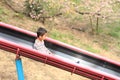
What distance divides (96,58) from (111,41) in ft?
16.0

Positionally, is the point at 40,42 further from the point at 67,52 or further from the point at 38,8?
the point at 38,8

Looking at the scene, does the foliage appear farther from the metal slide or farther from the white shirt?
Answer: the white shirt

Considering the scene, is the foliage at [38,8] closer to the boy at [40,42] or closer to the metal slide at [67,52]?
the metal slide at [67,52]

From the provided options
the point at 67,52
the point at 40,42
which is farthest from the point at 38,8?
the point at 40,42

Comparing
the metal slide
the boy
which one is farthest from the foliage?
the boy

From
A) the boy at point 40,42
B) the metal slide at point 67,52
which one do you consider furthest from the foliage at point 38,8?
the boy at point 40,42

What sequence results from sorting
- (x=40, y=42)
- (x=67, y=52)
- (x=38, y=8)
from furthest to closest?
1. (x=38, y=8)
2. (x=67, y=52)
3. (x=40, y=42)

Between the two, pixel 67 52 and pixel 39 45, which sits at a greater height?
pixel 39 45

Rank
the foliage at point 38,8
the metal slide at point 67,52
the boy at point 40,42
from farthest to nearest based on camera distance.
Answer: the foliage at point 38,8
the metal slide at point 67,52
the boy at point 40,42

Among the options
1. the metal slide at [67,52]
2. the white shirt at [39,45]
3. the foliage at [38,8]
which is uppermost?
the white shirt at [39,45]

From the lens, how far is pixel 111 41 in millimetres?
13031

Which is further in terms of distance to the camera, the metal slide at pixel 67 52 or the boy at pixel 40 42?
the metal slide at pixel 67 52

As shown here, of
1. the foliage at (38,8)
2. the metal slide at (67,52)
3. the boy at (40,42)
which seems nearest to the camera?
the boy at (40,42)

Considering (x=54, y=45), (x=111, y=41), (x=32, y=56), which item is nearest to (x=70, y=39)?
(x=111, y=41)
